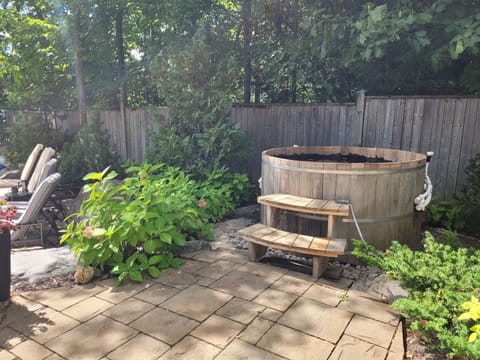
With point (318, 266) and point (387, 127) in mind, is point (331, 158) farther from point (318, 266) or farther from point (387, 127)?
point (318, 266)

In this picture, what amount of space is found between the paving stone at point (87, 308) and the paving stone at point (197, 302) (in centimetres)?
40

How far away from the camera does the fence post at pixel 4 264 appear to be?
7.75 feet

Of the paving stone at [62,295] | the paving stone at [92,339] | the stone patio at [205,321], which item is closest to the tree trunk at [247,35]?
the stone patio at [205,321]

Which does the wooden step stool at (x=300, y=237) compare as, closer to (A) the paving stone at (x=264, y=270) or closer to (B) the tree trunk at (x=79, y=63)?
(A) the paving stone at (x=264, y=270)

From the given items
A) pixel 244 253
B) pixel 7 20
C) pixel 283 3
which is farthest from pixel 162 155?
pixel 7 20

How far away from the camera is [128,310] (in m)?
2.29

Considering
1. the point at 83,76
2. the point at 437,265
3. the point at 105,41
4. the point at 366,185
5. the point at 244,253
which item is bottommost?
the point at 244,253

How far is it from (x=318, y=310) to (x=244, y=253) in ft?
3.65

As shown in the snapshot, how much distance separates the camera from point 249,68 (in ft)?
20.9

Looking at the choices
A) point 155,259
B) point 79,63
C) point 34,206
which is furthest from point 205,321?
point 79,63

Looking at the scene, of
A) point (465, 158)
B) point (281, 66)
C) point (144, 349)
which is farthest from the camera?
point (281, 66)

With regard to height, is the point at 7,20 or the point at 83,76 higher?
the point at 7,20

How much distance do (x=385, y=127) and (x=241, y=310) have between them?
3.35m

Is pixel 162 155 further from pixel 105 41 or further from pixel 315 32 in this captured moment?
pixel 105 41
